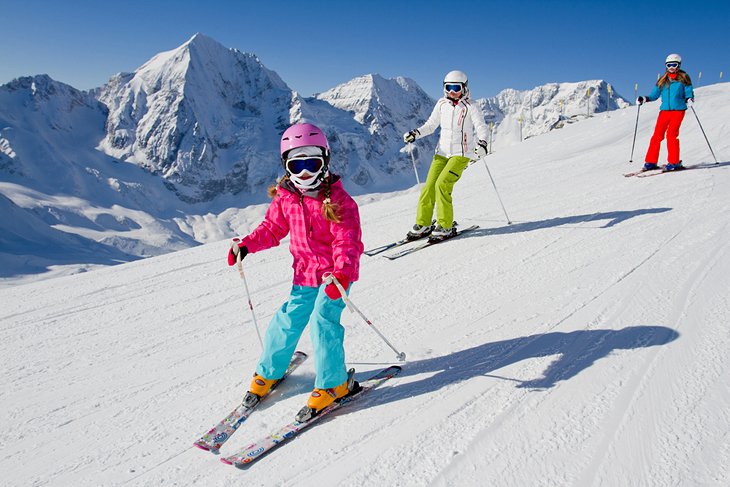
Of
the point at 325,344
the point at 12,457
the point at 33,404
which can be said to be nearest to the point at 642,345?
the point at 325,344

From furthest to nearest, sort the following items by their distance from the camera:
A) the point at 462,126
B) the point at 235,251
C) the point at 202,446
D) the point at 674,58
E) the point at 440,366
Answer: the point at 674,58, the point at 462,126, the point at 440,366, the point at 235,251, the point at 202,446

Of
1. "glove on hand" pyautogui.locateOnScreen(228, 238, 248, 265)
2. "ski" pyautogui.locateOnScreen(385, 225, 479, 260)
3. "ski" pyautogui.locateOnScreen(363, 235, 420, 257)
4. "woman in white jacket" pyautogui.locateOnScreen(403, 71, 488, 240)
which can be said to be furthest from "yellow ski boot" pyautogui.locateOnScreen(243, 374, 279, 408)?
"woman in white jacket" pyautogui.locateOnScreen(403, 71, 488, 240)

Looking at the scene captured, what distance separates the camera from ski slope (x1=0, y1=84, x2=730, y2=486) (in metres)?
2.61

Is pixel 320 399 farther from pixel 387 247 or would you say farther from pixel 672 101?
pixel 672 101

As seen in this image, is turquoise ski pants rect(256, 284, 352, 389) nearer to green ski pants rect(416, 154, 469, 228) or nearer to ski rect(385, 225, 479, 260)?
ski rect(385, 225, 479, 260)

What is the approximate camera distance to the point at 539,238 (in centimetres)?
661

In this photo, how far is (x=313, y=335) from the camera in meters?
3.31

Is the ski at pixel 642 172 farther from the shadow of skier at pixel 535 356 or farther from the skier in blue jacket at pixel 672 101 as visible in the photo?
the shadow of skier at pixel 535 356

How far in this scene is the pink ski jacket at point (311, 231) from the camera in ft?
10.9

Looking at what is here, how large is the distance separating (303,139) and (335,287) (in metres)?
1.10

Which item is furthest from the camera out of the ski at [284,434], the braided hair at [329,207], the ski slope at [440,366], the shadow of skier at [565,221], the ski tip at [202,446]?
the shadow of skier at [565,221]

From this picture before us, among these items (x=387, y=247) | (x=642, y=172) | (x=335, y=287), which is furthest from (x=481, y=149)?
(x=642, y=172)

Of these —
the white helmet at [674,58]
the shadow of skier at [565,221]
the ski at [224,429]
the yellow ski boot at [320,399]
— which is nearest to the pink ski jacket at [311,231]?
the yellow ski boot at [320,399]

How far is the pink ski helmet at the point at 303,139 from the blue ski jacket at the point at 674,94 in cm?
885
